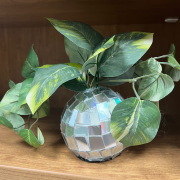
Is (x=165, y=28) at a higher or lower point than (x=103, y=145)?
higher

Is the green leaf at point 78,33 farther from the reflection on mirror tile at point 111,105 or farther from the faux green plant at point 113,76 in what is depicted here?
the reflection on mirror tile at point 111,105

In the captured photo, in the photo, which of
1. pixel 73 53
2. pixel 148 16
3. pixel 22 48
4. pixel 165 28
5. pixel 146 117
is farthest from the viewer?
pixel 22 48

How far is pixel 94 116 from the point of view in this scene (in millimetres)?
368

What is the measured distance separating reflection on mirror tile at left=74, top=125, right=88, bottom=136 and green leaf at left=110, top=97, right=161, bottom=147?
0.08 metres

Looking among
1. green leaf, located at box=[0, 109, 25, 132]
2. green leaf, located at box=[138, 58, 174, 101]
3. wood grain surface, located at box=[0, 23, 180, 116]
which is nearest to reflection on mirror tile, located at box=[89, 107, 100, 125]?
green leaf, located at box=[138, 58, 174, 101]

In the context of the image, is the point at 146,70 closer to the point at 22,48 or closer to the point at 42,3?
the point at 42,3

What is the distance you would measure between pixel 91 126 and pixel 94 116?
0.02m

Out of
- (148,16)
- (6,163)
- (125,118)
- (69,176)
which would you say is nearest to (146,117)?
(125,118)

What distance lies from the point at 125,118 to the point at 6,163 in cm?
31

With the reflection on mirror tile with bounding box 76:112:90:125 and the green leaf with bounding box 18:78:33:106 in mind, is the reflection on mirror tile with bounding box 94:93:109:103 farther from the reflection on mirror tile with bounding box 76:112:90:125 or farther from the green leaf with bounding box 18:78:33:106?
the green leaf with bounding box 18:78:33:106

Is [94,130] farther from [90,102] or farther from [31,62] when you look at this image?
[31,62]

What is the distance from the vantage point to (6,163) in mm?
404

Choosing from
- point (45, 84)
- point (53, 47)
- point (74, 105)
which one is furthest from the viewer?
point (53, 47)

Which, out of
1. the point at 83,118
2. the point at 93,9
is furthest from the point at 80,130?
the point at 93,9
